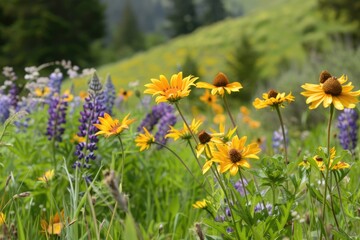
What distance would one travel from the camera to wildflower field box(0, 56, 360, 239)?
1.31 metres

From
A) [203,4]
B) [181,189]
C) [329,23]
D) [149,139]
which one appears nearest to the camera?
[149,139]

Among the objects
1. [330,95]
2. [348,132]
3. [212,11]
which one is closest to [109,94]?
[348,132]

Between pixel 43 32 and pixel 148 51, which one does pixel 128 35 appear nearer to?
pixel 148 51

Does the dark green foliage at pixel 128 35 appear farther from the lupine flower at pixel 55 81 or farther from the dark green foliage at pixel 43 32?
the lupine flower at pixel 55 81

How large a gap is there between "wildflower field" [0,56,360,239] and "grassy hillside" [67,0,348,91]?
19781 millimetres

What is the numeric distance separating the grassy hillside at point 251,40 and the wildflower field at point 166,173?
64.9 feet

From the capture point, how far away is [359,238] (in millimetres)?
1299

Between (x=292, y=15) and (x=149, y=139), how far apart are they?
29.0m

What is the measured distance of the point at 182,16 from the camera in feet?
169

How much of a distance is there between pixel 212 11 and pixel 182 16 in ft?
11.6

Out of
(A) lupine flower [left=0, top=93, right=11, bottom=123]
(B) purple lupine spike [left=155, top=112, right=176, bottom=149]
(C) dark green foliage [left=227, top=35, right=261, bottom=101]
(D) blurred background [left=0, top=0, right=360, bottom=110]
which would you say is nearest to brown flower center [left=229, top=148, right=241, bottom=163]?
(B) purple lupine spike [left=155, top=112, right=176, bottom=149]

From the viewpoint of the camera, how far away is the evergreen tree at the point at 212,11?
51969mm

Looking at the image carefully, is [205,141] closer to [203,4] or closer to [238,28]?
[238,28]

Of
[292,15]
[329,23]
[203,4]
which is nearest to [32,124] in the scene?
Result: [329,23]
